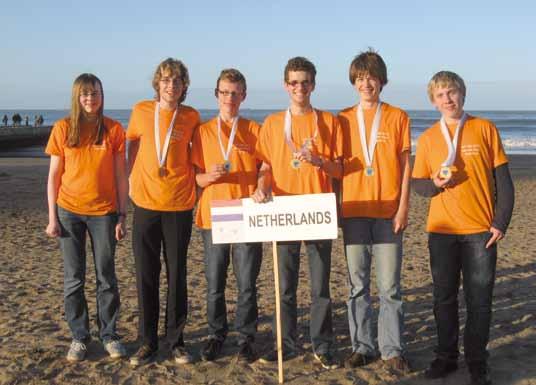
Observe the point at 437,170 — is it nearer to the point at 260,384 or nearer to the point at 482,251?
the point at 482,251

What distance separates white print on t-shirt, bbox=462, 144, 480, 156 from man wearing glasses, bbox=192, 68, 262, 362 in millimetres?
1583

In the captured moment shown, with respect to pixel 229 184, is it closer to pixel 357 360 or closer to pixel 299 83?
pixel 299 83

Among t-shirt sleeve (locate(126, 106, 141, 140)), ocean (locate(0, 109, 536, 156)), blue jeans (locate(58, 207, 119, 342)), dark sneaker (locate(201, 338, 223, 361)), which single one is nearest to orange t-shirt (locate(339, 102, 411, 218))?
dark sneaker (locate(201, 338, 223, 361))

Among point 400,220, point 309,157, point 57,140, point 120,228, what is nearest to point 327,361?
point 400,220

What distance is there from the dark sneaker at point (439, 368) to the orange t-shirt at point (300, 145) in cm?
153

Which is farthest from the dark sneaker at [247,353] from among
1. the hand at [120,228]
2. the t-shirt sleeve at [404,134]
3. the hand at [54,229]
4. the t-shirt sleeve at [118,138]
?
the t-shirt sleeve at [404,134]

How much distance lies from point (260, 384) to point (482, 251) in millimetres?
1862

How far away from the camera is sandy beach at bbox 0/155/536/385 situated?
4.81 m

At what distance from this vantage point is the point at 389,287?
15.9 ft

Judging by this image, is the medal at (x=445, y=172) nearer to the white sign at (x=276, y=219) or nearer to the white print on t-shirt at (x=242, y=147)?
the white sign at (x=276, y=219)

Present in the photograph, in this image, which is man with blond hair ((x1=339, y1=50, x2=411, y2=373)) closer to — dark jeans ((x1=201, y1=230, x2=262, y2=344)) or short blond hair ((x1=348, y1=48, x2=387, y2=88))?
short blond hair ((x1=348, y1=48, x2=387, y2=88))

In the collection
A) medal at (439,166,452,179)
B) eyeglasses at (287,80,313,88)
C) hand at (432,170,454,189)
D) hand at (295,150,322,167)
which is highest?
eyeglasses at (287,80,313,88)

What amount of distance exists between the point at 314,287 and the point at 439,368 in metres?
1.10

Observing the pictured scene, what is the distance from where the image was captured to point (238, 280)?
5.15m
